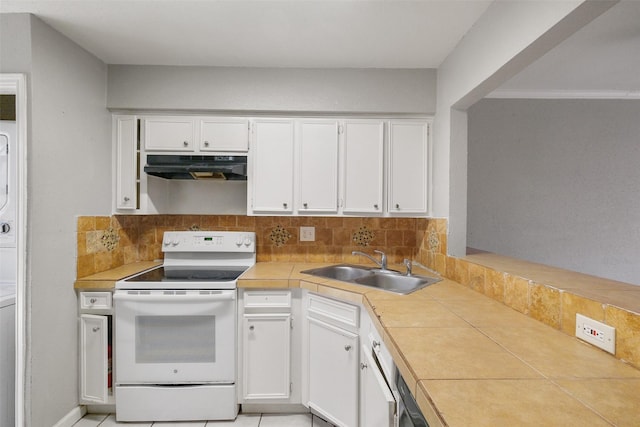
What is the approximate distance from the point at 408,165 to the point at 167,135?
1755 millimetres

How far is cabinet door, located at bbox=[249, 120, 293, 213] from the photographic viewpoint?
2232mm

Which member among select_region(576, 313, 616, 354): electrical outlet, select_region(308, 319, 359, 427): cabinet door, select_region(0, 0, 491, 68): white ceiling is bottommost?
select_region(308, 319, 359, 427): cabinet door

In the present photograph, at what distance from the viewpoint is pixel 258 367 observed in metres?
1.96

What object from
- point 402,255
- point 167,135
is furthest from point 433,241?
point 167,135

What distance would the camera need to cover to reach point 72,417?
1878 mm

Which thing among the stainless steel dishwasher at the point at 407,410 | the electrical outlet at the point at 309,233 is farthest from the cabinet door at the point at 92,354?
the stainless steel dishwasher at the point at 407,410

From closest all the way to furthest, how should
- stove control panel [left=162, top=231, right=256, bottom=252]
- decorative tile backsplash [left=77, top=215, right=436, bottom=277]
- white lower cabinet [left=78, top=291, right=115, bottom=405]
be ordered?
1. white lower cabinet [left=78, top=291, right=115, bottom=405]
2. stove control panel [left=162, top=231, right=256, bottom=252]
3. decorative tile backsplash [left=77, top=215, right=436, bottom=277]

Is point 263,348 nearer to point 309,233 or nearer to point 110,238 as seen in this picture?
point 309,233

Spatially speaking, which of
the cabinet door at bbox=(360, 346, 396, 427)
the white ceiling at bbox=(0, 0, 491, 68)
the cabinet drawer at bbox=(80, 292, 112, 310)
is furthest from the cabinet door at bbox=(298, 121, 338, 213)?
the cabinet drawer at bbox=(80, 292, 112, 310)

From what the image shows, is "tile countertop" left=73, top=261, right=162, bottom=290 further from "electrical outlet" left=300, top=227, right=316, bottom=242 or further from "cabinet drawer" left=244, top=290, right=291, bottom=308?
"electrical outlet" left=300, top=227, right=316, bottom=242

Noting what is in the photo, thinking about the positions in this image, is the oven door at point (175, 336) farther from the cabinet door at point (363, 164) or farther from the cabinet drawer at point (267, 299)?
the cabinet door at point (363, 164)

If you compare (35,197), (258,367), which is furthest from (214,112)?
(258,367)

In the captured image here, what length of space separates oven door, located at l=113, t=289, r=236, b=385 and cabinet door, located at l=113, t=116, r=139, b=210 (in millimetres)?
728

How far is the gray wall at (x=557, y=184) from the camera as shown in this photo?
2654 mm
